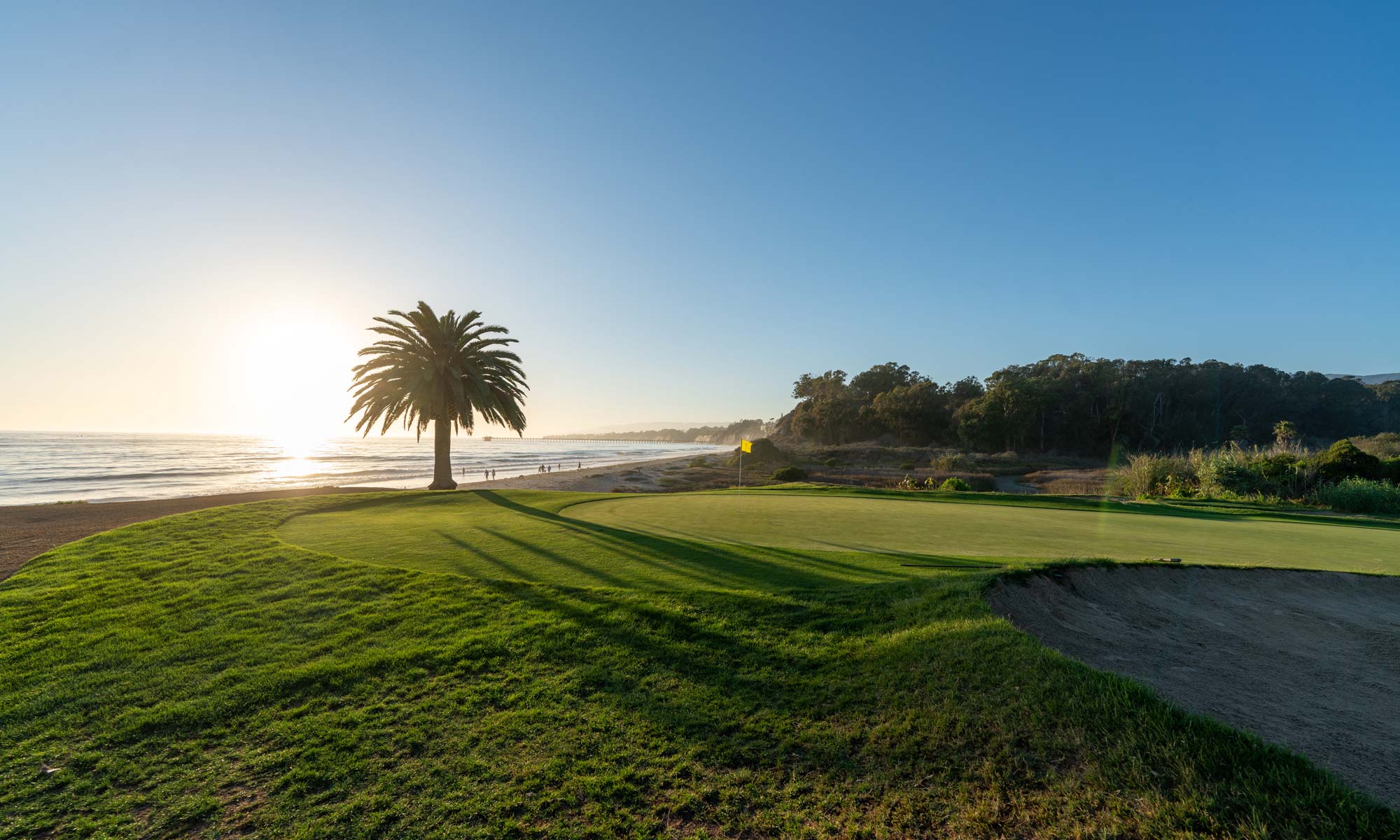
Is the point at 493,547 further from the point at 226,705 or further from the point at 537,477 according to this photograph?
the point at 537,477

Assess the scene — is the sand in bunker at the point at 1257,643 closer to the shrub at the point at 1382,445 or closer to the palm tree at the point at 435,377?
the palm tree at the point at 435,377

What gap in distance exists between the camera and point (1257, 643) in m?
5.77

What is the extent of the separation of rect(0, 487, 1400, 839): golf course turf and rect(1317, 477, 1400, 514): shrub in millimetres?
23042

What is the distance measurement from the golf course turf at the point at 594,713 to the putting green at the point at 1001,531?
5.42ft

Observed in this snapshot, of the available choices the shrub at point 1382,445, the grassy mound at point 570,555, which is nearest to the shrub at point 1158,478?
the shrub at point 1382,445

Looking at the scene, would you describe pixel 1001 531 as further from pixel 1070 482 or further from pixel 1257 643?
pixel 1070 482

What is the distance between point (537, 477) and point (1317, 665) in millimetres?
44569

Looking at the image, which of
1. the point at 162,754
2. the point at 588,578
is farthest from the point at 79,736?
the point at 588,578

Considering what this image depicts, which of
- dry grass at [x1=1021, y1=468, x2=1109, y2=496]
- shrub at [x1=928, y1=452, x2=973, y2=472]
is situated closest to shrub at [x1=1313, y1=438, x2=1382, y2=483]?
dry grass at [x1=1021, y1=468, x2=1109, y2=496]

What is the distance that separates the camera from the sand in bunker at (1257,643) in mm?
3668

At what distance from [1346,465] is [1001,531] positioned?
78.1ft

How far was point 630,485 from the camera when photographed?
137 ft

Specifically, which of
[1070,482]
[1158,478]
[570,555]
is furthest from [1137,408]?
[570,555]

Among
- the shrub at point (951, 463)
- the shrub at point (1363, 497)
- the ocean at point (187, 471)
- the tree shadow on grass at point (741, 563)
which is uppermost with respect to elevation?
the ocean at point (187, 471)
